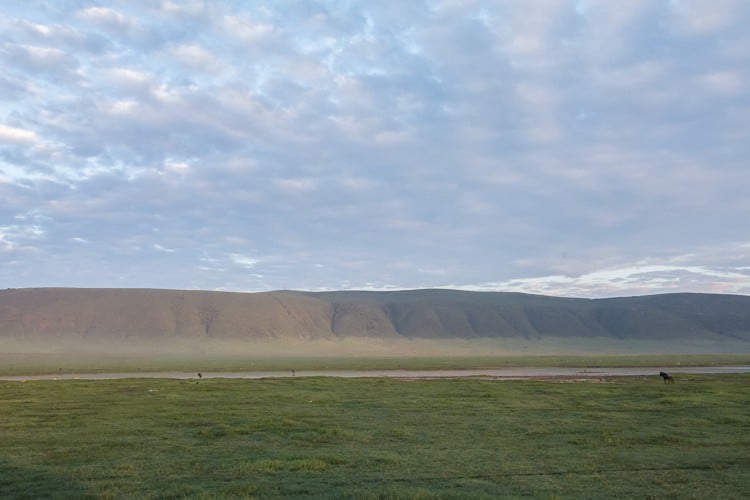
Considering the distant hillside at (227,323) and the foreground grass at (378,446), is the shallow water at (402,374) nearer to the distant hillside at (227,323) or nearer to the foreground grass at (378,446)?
the foreground grass at (378,446)

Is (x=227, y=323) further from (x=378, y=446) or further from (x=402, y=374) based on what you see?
(x=378, y=446)

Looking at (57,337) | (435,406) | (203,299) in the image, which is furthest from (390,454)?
(203,299)

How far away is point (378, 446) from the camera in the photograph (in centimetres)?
1756

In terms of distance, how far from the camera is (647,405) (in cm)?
2755

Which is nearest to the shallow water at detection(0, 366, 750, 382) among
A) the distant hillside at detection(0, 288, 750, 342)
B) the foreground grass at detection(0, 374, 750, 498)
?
the foreground grass at detection(0, 374, 750, 498)

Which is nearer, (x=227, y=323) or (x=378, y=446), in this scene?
(x=378, y=446)

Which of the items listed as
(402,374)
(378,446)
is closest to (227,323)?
(402,374)

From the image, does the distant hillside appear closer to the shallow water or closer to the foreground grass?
the shallow water

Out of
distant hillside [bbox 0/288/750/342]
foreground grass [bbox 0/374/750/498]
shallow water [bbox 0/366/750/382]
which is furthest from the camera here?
distant hillside [bbox 0/288/750/342]

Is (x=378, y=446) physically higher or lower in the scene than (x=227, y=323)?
lower

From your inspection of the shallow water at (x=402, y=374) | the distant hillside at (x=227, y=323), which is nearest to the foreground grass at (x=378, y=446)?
the shallow water at (x=402, y=374)

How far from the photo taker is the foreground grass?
41.6 ft

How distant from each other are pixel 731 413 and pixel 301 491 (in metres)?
18.4

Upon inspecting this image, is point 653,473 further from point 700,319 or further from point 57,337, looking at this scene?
point 700,319
